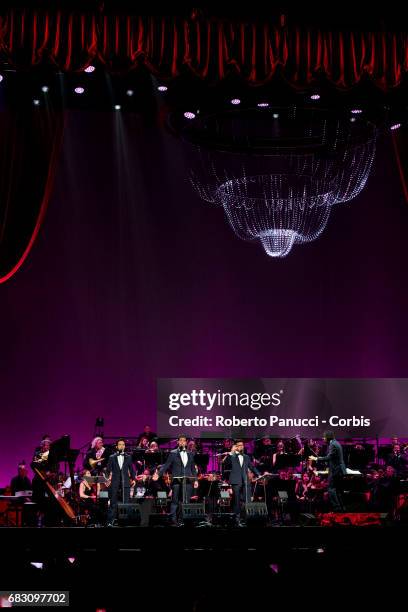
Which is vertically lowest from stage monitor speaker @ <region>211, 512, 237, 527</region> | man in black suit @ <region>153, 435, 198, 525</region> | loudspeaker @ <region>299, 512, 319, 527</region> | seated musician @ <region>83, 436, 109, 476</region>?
loudspeaker @ <region>299, 512, 319, 527</region>

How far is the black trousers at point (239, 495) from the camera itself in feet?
42.5

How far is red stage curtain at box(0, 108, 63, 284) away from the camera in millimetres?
11820

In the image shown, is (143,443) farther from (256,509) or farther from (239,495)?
(256,509)

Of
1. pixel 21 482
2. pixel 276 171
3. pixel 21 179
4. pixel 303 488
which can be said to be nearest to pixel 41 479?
pixel 21 482

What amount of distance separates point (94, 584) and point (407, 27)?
832cm

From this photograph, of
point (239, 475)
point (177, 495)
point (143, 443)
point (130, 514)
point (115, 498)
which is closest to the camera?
point (130, 514)

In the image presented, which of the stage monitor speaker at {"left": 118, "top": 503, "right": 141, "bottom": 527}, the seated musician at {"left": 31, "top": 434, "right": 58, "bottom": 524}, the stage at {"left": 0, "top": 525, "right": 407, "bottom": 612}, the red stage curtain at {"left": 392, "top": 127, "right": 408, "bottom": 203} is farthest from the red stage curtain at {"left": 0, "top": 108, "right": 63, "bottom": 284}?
the stage at {"left": 0, "top": 525, "right": 407, "bottom": 612}

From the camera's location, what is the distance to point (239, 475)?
42.9ft

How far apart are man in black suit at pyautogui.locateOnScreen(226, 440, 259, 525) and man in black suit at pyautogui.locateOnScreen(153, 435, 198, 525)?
2.17 ft

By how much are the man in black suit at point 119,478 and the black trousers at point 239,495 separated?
1784 millimetres

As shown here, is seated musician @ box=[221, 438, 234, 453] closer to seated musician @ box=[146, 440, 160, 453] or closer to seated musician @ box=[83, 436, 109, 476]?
seated musician @ box=[146, 440, 160, 453]

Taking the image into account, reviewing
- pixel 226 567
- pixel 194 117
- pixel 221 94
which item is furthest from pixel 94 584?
pixel 194 117

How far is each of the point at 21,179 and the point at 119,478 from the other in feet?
16.7

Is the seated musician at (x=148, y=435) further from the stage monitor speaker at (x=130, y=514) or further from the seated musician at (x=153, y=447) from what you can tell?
the stage monitor speaker at (x=130, y=514)
